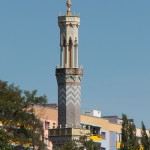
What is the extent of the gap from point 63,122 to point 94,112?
40.8 m

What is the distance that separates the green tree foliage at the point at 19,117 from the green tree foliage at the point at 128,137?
24.1 metres

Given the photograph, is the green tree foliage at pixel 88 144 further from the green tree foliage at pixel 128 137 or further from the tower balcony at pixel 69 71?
the green tree foliage at pixel 128 137

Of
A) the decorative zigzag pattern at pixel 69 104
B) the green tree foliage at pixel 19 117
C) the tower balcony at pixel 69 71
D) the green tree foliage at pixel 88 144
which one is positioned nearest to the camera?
the green tree foliage at pixel 19 117

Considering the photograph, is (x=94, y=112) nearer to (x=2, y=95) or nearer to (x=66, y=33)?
(x=66, y=33)

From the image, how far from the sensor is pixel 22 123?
3413 inches

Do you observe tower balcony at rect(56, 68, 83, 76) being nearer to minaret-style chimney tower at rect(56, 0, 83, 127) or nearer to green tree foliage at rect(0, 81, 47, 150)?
minaret-style chimney tower at rect(56, 0, 83, 127)

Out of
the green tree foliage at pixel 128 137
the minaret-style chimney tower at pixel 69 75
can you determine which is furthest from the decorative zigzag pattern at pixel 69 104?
the green tree foliage at pixel 128 137

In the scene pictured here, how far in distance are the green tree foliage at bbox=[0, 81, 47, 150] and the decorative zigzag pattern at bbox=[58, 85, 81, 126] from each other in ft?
44.1

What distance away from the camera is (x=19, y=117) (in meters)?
86.6

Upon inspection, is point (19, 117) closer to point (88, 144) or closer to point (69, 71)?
point (88, 144)

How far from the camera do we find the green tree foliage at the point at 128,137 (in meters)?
111

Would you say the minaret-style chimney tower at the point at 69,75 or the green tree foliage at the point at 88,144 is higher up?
the minaret-style chimney tower at the point at 69,75

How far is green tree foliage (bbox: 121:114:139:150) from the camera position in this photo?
11081 cm

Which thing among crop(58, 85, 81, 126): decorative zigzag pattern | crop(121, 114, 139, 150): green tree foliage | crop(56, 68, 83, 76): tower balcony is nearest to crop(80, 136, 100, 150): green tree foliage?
crop(58, 85, 81, 126): decorative zigzag pattern
